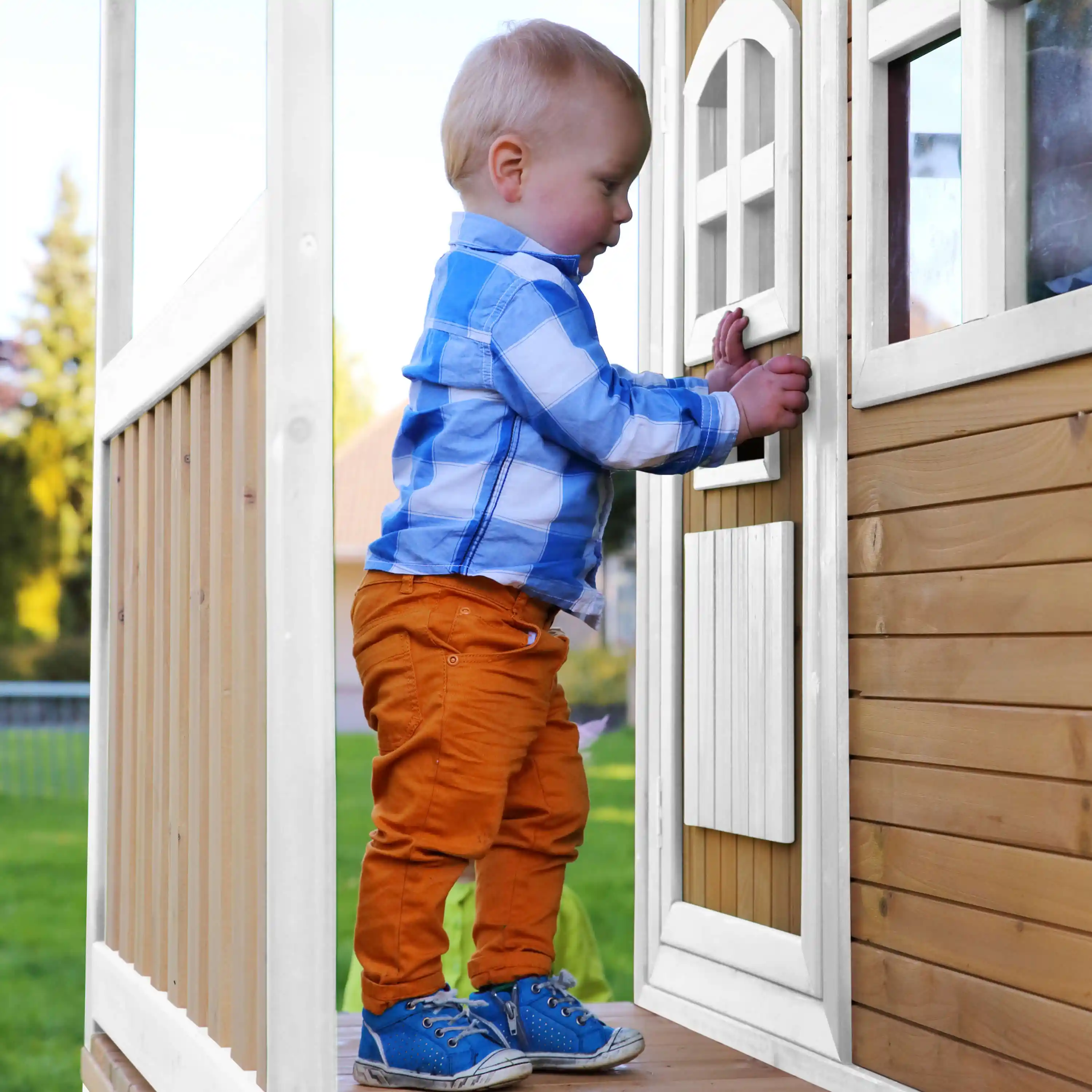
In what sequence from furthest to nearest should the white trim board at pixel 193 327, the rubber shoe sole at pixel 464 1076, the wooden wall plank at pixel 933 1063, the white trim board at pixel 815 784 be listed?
1. the white trim board at pixel 815 784
2. the rubber shoe sole at pixel 464 1076
3. the wooden wall plank at pixel 933 1063
4. the white trim board at pixel 193 327

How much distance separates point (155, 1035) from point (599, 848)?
30.5 feet

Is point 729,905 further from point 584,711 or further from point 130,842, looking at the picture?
point 584,711

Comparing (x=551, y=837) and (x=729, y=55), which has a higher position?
(x=729, y=55)

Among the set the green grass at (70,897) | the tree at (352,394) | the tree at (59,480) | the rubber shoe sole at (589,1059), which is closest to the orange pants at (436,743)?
the rubber shoe sole at (589,1059)

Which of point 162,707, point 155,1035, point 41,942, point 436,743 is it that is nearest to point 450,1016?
point 436,743

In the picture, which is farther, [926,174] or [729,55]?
[729,55]

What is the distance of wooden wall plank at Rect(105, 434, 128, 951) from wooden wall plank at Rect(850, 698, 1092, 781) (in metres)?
1.03

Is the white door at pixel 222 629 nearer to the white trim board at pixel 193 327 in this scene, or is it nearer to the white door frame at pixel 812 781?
the white trim board at pixel 193 327

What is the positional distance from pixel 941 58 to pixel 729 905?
115 centimetres

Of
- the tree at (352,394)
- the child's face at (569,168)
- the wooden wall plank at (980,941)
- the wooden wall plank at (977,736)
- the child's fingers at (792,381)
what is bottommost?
→ the wooden wall plank at (980,941)

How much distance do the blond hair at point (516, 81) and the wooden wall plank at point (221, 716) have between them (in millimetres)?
504

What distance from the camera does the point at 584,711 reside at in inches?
499

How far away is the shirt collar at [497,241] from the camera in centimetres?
171

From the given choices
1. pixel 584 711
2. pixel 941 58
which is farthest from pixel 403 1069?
pixel 584 711
